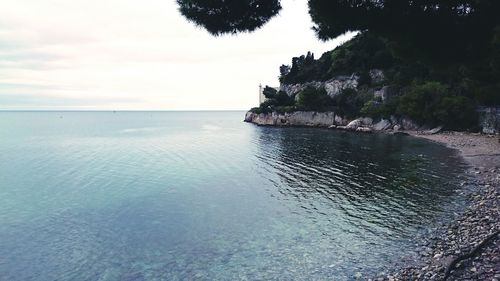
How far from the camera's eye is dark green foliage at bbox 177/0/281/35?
44.7 ft

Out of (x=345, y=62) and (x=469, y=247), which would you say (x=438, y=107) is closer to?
(x=345, y=62)

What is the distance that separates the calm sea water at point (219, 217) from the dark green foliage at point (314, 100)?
61332 mm

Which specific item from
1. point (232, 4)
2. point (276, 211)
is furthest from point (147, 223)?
point (232, 4)

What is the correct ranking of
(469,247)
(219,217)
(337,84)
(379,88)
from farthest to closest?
(337,84) < (379,88) < (219,217) < (469,247)

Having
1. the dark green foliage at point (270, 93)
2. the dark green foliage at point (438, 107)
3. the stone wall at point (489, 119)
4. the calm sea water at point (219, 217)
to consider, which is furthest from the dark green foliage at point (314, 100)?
the calm sea water at point (219, 217)

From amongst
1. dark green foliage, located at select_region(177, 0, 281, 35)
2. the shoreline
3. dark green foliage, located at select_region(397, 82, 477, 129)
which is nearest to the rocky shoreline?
the shoreline

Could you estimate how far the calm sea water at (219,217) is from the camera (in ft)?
51.0

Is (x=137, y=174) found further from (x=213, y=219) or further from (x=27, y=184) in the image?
(x=213, y=219)

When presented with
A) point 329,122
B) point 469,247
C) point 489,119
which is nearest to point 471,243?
point 469,247

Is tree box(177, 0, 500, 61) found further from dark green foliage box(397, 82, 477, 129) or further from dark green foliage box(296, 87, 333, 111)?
dark green foliage box(296, 87, 333, 111)

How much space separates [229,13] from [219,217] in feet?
44.9

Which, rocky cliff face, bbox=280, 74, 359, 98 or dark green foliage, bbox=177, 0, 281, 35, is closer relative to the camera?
dark green foliage, bbox=177, 0, 281, 35

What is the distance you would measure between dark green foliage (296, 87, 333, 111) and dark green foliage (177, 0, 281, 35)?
91413 mm

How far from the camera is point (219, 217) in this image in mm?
22891
